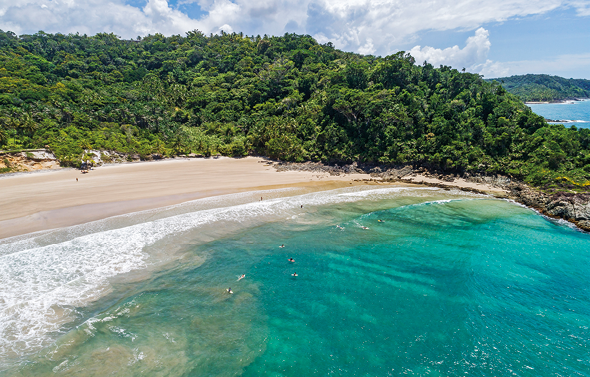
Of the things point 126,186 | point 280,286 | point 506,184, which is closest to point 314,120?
point 506,184

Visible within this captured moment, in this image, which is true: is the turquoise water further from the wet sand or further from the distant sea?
the distant sea

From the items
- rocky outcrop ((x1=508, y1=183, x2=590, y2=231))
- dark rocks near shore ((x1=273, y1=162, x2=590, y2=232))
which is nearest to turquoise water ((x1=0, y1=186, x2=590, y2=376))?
rocky outcrop ((x1=508, y1=183, x2=590, y2=231))

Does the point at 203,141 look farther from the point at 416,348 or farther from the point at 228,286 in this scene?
the point at 416,348

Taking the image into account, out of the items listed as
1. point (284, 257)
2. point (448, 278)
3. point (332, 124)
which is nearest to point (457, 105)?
point (332, 124)

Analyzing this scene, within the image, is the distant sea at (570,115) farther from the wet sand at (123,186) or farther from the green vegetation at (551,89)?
the wet sand at (123,186)

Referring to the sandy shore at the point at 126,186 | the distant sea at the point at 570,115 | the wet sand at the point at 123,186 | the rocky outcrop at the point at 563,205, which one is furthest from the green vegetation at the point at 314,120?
the distant sea at the point at 570,115

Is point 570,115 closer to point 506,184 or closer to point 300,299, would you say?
point 506,184

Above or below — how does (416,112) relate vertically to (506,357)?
above
